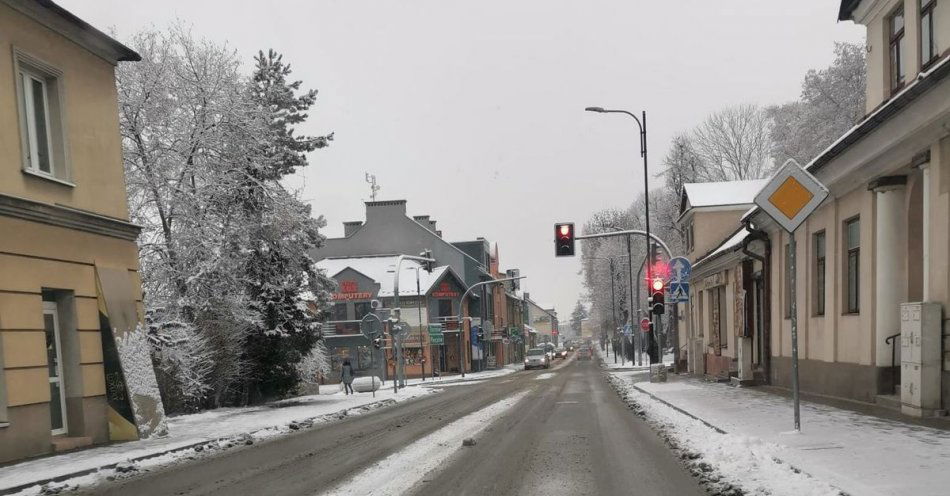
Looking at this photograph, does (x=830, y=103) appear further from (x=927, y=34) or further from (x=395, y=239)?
(x=395, y=239)

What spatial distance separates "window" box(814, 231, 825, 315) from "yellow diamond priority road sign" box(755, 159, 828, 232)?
6.64 m

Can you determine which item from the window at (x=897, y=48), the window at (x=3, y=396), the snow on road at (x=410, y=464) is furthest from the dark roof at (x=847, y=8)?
the window at (x=3, y=396)

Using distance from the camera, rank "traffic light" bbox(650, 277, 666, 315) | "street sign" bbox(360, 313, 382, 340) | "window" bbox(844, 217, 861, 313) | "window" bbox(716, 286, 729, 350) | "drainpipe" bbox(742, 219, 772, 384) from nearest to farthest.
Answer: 1. "window" bbox(844, 217, 861, 313)
2. "drainpipe" bbox(742, 219, 772, 384)
3. "traffic light" bbox(650, 277, 666, 315)
4. "street sign" bbox(360, 313, 382, 340)
5. "window" bbox(716, 286, 729, 350)

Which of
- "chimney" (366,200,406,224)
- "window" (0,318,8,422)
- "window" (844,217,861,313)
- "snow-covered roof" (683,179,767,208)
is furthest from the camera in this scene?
"chimney" (366,200,406,224)

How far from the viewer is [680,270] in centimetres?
1992

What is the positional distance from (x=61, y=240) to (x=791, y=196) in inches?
424

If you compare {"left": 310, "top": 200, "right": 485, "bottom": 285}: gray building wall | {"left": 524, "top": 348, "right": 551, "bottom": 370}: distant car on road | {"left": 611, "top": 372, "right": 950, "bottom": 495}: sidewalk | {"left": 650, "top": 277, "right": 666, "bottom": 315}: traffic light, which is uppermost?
{"left": 310, "top": 200, "right": 485, "bottom": 285}: gray building wall

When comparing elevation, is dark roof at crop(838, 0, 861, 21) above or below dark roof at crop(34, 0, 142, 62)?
above

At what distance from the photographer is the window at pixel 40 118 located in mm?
10727

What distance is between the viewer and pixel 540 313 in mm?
164125

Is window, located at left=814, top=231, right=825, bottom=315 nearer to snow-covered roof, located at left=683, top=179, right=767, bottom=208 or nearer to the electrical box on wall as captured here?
the electrical box on wall

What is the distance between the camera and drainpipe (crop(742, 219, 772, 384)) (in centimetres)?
1750

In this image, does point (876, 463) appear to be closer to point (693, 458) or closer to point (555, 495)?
point (693, 458)

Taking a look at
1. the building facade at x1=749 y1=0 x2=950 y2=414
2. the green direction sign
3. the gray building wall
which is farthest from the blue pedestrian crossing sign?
the gray building wall
